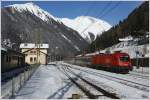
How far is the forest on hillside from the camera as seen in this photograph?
126 m

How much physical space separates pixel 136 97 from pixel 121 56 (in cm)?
3130

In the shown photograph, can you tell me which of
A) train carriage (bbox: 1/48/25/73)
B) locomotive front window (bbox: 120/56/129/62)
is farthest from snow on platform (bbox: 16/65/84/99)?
locomotive front window (bbox: 120/56/129/62)

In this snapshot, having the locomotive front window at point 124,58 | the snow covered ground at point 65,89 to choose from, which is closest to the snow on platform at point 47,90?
the snow covered ground at point 65,89

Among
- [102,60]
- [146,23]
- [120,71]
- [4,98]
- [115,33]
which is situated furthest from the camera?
[115,33]

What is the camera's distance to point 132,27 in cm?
13800

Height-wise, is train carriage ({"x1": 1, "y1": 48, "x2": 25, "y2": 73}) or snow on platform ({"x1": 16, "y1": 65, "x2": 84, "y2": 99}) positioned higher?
train carriage ({"x1": 1, "y1": 48, "x2": 25, "y2": 73})

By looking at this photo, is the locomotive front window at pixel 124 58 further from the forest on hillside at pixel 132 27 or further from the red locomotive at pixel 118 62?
the forest on hillside at pixel 132 27

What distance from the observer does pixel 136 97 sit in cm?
1833

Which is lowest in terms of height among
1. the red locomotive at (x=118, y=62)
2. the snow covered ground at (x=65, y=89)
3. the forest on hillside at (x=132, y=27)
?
the snow covered ground at (x=65, y=89)

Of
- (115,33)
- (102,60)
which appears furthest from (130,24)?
(102,60)

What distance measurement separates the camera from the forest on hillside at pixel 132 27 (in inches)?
4968

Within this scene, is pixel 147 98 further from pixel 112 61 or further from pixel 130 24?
pixel 130 24

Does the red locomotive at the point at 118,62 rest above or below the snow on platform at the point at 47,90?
above

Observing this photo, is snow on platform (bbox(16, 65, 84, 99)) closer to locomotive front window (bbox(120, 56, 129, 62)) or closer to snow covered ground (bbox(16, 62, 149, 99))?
snow covered ground (bbox(16, 62, 149, 99))
